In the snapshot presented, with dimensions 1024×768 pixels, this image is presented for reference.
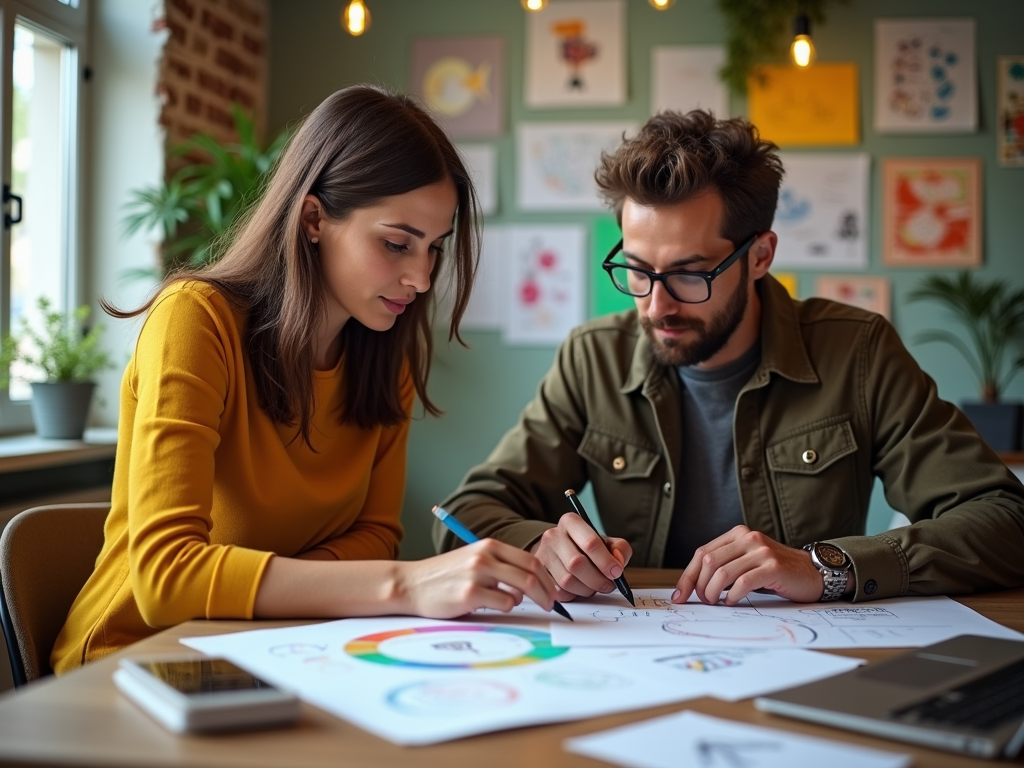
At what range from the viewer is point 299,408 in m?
1.68

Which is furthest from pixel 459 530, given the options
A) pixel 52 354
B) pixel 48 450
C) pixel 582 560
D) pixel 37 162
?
pixel 37 162

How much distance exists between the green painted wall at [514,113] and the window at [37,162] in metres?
0.97

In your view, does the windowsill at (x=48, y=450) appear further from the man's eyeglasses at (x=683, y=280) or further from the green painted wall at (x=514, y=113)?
the man's eyeglasses at (x=683, y=280)

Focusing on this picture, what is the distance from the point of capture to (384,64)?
4078 mm

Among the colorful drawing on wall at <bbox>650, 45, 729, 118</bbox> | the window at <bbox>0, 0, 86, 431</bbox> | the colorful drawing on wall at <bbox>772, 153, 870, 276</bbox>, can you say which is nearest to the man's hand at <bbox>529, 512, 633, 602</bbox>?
the window at <bbox>0, 0, 86, 431</bbox>

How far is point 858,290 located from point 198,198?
2323 mm

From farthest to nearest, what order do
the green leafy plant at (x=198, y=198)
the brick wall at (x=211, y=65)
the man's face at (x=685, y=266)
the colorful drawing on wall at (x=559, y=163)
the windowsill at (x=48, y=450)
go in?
the colorful drawing on wall at (x=559, y=163) < the brick wall at (x=211, y=65) < the green leafy plant at (x=198, y=198) < the windowsill at (x=48, y=450) < the man's face at (x=685, y=266)

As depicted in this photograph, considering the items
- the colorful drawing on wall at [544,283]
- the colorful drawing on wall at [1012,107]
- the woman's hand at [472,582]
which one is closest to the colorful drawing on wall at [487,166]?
the colorful drawing on wall at [544,283]

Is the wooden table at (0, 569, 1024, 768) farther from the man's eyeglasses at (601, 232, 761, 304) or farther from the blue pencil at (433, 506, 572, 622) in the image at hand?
the man's eyeglasses at (601, 232, 761, 304)

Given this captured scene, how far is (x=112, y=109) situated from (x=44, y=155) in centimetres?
31

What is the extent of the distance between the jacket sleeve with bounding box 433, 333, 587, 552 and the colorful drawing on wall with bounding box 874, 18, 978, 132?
7.28ft

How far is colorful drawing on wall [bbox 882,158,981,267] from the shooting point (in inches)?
148

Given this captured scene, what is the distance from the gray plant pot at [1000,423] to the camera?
339cm

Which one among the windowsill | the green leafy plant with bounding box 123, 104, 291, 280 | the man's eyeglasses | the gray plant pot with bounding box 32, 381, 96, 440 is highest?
the green leafy plant with bounding box 123, 104, 291, 280
